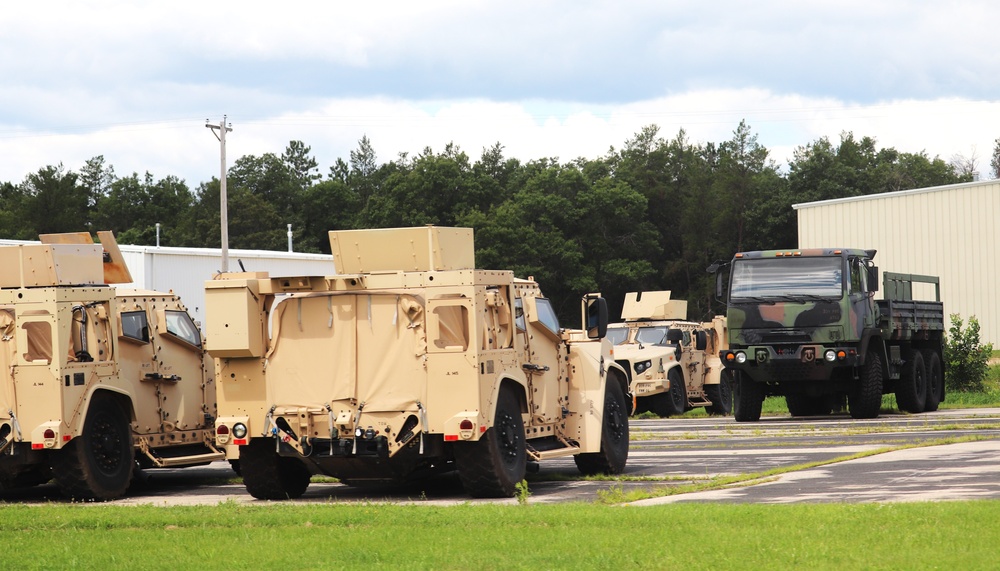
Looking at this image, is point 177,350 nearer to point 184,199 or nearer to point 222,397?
point 222,397

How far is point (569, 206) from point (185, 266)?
4429cm

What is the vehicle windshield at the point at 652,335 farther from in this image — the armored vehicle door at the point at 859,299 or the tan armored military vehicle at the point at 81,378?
the tan armored military vehicle at the point at 81,378

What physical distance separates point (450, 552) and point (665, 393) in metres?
20.7

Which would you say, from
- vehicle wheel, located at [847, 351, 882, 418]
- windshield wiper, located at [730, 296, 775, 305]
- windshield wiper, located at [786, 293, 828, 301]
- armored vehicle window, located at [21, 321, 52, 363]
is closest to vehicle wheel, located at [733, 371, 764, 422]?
windshield wiper, located at [730, 296, 775, 305]

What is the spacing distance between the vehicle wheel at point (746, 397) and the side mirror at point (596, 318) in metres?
11.1

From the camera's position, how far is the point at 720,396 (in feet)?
105

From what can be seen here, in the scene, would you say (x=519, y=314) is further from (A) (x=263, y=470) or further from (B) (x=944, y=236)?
(B) (x=944, y=236)

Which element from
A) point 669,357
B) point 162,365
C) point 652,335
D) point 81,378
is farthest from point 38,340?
point 652,335

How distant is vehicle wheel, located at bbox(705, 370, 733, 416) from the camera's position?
31.9 metres

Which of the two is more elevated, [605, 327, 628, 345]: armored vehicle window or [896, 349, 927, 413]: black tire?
[605, 327, 628, 345]: armored vehicle window

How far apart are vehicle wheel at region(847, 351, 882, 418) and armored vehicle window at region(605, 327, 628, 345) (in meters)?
6.45

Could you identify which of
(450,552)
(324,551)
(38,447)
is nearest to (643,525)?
(450,552)

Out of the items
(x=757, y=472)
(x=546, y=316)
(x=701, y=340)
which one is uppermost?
(x=546, y=316)

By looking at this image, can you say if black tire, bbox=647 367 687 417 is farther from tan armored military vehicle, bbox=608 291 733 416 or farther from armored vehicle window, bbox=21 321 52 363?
armored vehicle window, bbox=21 321 52 363
